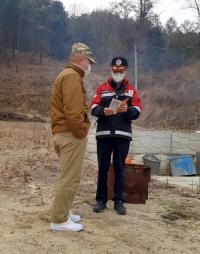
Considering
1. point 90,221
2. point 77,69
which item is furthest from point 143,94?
point 77,69

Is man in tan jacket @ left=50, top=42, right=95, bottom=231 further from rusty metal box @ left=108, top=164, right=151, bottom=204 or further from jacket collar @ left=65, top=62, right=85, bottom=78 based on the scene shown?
rusty metal box @ left=108, top=164, right=151, bottom=204

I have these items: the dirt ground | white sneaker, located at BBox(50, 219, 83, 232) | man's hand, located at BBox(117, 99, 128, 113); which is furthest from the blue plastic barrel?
white sneaker, located at BBox(50, 219, 83, 232)

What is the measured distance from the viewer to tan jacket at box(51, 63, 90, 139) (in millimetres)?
3873

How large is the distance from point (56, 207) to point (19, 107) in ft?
77.2

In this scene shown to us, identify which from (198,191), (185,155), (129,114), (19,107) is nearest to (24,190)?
(129,114)

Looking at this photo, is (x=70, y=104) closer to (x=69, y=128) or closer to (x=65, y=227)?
(x=69, y=128)

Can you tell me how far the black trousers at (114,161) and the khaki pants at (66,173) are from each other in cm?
80

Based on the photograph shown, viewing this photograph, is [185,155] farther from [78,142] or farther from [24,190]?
[78,142]

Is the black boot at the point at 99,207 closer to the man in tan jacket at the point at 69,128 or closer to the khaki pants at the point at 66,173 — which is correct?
the man in tan jacket at the point at 69,128

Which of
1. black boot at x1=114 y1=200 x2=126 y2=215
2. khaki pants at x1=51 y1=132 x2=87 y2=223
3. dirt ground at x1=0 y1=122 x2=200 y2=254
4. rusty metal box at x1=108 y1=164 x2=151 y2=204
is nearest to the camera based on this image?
dirt ground at x1=0 y1=122 x2=200 y2=254

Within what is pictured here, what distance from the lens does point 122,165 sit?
4898 millimetres

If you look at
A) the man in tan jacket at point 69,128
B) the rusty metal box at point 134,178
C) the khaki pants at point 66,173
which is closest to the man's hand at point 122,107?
the man in tan jacket at point 69,128

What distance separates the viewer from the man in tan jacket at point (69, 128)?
389cm

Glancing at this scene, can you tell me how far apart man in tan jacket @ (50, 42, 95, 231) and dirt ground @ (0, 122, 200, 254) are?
0.73ft
